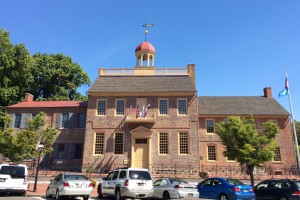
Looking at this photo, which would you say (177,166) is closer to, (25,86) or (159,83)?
(159,83)

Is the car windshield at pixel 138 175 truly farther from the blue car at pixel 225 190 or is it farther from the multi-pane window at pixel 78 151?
the multi-pane window at pixel 78 151

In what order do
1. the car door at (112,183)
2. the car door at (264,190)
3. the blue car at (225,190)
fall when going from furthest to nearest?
the car door at (264,190) → the car door at (112,183) → the blue car at (225,190)

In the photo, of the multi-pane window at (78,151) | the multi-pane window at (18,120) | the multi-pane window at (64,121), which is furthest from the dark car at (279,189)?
the multi-pane window at (18,120)

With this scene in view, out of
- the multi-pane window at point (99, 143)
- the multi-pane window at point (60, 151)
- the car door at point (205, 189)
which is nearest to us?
the car door at point (205, 189)

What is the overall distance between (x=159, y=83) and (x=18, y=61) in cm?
2096

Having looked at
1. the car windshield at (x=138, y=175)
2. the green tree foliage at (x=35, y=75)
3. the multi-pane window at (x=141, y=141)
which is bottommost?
the car windshield at (x=138, y=175)

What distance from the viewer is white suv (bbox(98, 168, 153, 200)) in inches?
511

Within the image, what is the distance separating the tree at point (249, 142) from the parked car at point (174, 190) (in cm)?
714

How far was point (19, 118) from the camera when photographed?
32.9 meters

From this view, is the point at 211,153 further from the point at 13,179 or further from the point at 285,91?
the point at 13,179

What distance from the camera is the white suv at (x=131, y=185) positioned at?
1298cm

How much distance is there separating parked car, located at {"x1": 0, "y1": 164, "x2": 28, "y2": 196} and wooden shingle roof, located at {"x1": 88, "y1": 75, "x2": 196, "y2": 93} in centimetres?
1605

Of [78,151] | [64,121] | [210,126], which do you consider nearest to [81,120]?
[64,121]

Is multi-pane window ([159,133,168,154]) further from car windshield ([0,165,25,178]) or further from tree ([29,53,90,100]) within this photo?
tree ([29,53,90,100])
